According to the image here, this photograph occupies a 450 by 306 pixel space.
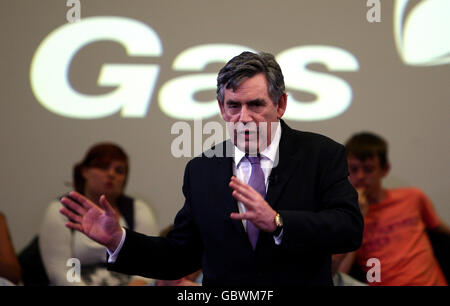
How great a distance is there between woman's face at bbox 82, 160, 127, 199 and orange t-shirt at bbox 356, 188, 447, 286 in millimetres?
1448

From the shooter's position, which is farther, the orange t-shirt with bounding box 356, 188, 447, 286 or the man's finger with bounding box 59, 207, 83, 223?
the orange t-shirt with bounding box 356, 188, 447, 286

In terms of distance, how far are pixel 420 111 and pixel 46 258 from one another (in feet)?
8.23

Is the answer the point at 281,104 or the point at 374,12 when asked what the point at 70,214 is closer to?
the point at 281,104

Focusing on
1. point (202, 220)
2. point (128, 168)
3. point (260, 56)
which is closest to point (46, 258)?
point (128, 168)

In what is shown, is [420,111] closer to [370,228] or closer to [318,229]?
[370,228]

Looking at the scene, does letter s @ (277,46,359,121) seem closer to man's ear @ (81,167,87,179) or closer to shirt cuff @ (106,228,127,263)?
man's ear @ (81,167,87,179)

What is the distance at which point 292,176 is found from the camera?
65.9 inches

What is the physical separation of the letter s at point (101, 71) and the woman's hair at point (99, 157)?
0.36 m

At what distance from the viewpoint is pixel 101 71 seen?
13.5ft

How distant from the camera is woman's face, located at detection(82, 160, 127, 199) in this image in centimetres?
368

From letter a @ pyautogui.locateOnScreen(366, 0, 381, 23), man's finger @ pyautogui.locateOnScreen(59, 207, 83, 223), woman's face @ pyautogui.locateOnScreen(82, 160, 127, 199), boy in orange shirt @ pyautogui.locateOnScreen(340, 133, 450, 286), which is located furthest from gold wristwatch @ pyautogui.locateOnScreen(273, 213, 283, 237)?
letter a @ pyautogui.locateOnScreen(366, 0, 381, 23)

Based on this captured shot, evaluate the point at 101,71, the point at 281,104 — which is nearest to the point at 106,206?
the point at 281,104

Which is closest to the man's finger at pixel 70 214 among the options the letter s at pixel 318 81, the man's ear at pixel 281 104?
the man's ear at pixel 281 104

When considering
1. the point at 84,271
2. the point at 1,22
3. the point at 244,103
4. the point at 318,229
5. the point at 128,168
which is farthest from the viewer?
the point at 1,22
